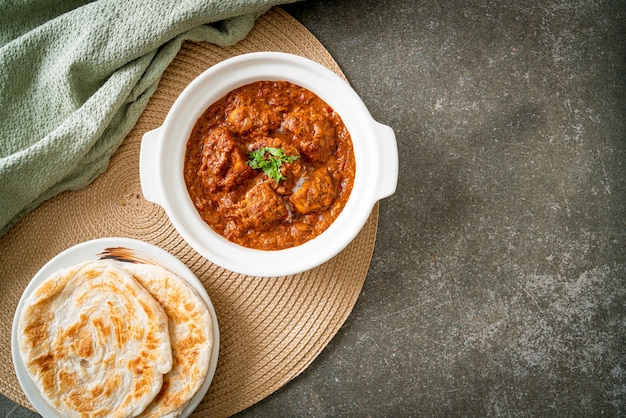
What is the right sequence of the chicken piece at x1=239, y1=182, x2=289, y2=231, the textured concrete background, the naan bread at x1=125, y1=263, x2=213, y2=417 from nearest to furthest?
the chicken piece at x1=239, y1=182, x2=289, y2=231 < the naan bread at x1=125, y1=263, x2=213, y2=417 < the textured concrete background

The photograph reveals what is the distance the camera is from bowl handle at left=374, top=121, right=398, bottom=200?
2.12 meters

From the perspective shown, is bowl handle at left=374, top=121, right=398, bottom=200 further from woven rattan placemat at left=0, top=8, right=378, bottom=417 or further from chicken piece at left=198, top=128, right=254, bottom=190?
chicken piece at left=198, top=128, right=254, bottom=190

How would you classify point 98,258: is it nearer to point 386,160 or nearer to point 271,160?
point 271,160

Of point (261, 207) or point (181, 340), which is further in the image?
point (181, 340)

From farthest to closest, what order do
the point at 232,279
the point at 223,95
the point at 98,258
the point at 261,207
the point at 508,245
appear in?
1. the point at 508,245
2. the point at 232,279
3. the point at 98,258
4. the point at 223,95
5. the point at 261,207

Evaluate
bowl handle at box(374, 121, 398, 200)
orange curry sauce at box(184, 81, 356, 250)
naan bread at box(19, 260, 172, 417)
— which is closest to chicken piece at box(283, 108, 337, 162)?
orange curry sauce at box(184, 81, 356, 250)

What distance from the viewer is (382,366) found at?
8.68 ft

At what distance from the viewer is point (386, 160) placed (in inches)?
84.0

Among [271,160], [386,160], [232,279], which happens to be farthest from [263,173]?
[232,279]

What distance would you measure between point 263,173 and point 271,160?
0.08m

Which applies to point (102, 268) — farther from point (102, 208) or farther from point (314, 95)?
point (314, 95)

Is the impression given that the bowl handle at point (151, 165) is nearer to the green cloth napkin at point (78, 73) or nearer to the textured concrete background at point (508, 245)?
the green cloth napkin at point (78, 73)

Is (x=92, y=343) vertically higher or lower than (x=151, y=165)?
lower

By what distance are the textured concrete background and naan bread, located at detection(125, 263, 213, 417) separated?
27.8 inches
